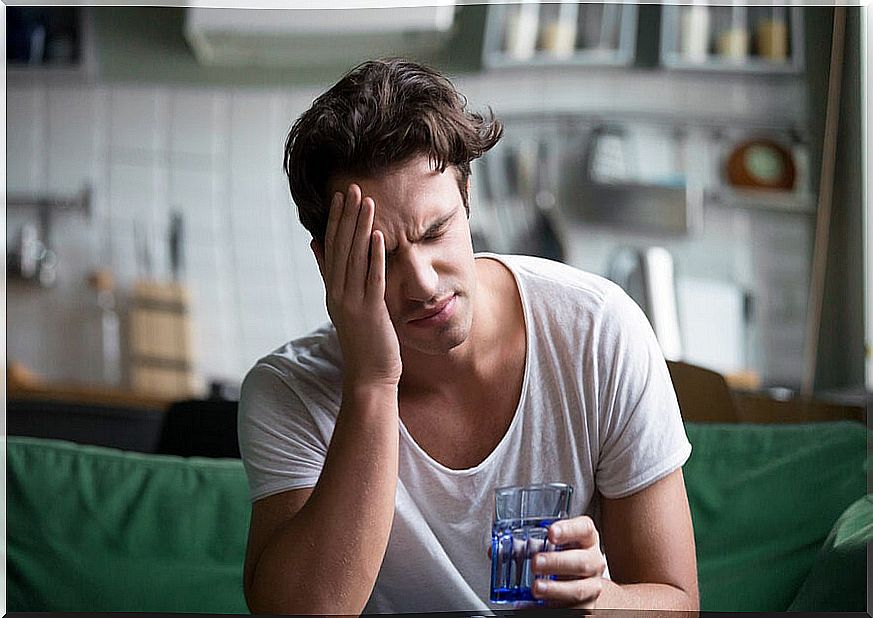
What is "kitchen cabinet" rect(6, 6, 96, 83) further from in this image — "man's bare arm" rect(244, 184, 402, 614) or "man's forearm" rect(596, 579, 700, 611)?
"man's forearm" rect(596, 579, 700, 611)

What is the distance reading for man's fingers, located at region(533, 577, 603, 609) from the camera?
31.0 inches

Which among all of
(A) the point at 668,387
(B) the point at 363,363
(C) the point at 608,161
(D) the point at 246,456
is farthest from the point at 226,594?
(C) the point at 608,161

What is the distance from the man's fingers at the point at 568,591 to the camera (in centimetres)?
79

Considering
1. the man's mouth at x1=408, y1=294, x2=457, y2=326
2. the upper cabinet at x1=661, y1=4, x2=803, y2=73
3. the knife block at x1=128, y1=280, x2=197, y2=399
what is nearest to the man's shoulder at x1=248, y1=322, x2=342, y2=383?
the man's mouth at x1=408, y1=294, x2=457, y2=326

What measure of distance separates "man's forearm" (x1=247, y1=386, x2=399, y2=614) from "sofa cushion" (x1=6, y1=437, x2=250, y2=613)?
33 centimetres

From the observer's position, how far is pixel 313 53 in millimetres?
1234

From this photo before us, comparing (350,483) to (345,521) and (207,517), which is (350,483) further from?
(207,517)

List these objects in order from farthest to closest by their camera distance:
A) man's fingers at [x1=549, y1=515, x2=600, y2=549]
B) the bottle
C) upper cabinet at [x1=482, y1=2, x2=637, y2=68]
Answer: the bottle → upper cabinet at [x1=482, y1=2, x2=637, y2=68] → man's fingers at [x1=549, y1=515, x2=600, y2=549]

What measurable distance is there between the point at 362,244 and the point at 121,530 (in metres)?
0.59

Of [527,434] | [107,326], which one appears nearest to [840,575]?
[527,434]

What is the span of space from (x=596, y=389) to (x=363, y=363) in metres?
0.22

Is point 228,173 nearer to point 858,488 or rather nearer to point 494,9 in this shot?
point 494,9

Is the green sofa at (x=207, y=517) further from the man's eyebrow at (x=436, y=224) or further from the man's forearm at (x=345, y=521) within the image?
the man's eyebrow at (x=436, y=224)

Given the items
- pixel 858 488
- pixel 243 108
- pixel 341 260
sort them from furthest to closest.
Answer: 1. pixel 243 108
2. pixel 858 488
3. pixel 341 260
